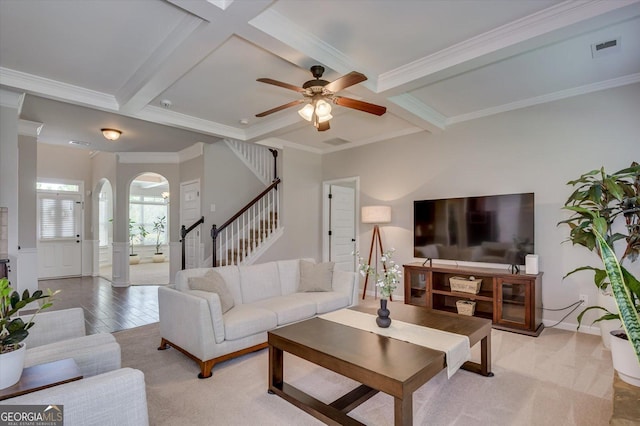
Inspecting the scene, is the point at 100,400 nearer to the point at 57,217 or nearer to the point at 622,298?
the point at 622,298

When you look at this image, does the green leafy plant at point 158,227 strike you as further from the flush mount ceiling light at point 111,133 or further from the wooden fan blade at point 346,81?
the wooden fan blade at point 346,81

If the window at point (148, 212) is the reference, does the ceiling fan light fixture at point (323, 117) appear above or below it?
above

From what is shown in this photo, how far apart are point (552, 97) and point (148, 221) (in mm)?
11922

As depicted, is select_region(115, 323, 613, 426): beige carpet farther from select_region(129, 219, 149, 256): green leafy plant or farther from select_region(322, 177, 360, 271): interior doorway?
select_region(129, 219, 149, 256): green leafy plant

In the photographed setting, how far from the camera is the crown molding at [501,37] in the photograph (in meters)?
2.40

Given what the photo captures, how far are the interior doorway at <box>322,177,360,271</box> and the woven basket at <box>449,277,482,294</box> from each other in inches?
92.8

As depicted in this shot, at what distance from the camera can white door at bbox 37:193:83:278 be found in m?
7.62

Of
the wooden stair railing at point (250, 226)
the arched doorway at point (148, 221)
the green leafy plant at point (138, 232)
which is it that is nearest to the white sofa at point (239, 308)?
the wooden stair railing at point (250, 226)

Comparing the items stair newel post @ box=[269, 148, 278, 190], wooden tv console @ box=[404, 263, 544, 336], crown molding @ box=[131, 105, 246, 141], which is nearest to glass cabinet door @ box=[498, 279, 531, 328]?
wooden tv console @ box=[404, 263, 544, 336]

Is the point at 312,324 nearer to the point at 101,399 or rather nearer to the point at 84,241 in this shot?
the point at 101,399

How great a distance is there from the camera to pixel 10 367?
1.45 m

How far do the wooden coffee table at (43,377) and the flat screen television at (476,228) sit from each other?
4401 mm

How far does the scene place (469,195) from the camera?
15.7 feet

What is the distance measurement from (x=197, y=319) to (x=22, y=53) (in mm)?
2998
